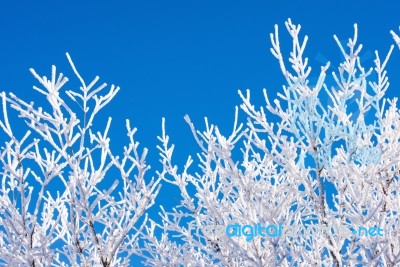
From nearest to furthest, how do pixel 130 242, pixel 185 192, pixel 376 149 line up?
pixel 376 149 < pixel 130 242 < pixel 185 192

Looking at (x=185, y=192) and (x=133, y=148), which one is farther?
(x=185, y=192)

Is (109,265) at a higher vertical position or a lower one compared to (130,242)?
lower

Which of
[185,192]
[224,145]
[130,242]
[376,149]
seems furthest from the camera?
[185,192]

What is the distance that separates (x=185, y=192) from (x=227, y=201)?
2.89 feet

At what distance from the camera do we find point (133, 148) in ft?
14.9

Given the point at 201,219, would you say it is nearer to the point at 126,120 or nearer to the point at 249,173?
the point at 249,173

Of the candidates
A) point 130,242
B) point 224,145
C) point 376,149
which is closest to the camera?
point 224,145

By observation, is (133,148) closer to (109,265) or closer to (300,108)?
(109,265)

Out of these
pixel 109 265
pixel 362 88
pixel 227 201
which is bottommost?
pixel 109 265

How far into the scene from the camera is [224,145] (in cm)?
429

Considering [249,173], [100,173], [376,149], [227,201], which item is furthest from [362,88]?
[100,173]

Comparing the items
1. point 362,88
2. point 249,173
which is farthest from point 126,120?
point 362,88

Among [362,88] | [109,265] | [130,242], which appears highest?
[362,88]

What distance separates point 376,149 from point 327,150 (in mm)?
546
